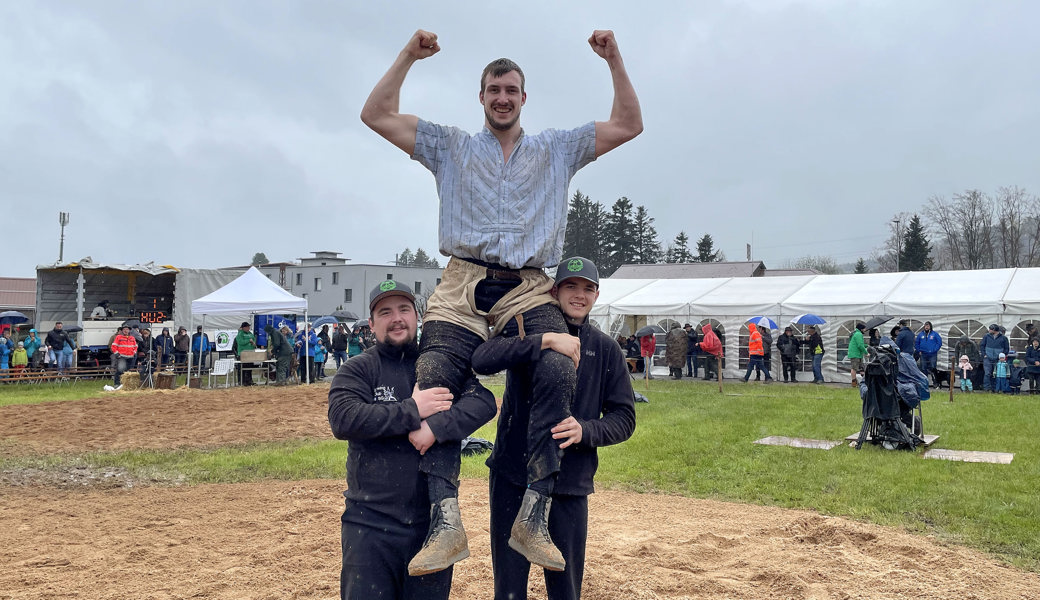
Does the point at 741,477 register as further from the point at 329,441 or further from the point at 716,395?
the point at 716,395

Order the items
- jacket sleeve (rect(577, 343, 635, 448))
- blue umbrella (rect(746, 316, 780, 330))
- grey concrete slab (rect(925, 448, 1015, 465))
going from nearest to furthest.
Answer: jacket sleeve (rect(577, 343, 635, 448)), grey concrete slab (rect(925, 448, 1015, 465)), blue umbrella (rect(746, 316, 780, 330))

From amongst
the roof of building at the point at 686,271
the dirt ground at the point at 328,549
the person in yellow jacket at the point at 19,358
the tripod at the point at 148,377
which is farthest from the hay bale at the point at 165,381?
the roof of building at the point at 686,271

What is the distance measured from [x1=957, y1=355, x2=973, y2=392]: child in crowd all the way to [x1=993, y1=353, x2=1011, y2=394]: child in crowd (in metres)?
0.62

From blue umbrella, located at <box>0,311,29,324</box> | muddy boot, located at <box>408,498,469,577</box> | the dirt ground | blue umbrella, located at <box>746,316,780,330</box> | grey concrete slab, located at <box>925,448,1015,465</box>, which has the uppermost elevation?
blue umbrella, located at <box>0,311,29,324</box>

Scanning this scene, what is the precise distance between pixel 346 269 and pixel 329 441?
50211mm

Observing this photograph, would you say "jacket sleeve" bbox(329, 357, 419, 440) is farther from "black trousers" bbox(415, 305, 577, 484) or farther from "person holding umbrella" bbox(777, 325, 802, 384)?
"person holding umbrella" bbox(777, 325, 802, 384)

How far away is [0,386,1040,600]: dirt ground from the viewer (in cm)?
494

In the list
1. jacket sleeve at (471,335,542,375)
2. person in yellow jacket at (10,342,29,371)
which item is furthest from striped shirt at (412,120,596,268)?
person in yellow jacket at (10,342,29,371)

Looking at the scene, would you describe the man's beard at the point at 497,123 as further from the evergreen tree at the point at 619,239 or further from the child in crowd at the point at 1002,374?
the evergreen tree at the point at 619,239

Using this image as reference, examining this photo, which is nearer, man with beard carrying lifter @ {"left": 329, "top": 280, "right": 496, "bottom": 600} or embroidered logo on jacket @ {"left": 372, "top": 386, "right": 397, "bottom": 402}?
man with beard carrying lifter @ {"left": 329, "top": 280, "right": 496, "bottom": 600}

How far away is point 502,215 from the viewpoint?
3.13m

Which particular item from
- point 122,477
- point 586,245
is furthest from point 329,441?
point 586,245

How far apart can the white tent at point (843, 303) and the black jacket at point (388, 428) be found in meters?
20.9

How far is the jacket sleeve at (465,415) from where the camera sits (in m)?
2.87
